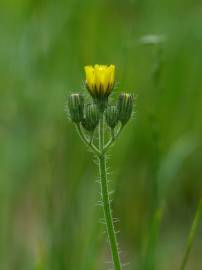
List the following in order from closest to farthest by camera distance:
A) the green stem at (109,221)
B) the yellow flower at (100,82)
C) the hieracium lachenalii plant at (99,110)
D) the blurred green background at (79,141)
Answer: the green stem at (109,221) → the hieracium lachenalii plant at (99,110) → the yellow flower at (100,82) → the blurred green background at (79,141)

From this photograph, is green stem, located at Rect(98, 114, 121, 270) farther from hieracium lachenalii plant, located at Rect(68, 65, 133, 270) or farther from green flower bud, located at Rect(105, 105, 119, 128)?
green flower bud, located at Rect(105, 105, 119, 128)

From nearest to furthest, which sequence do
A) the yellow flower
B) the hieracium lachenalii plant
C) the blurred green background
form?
the hieracium lachenalii plant
the yellow flower
the blurred green background

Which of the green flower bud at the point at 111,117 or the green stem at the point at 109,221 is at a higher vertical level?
the green flower bud at the point at 111,117

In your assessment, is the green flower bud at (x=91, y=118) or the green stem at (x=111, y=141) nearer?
the green stem at (x=111, y=141)

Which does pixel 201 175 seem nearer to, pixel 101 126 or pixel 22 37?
pixel 22 37

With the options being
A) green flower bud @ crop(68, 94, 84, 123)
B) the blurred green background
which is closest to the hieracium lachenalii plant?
green flower bud @ crop(68, 94, 84, 123)

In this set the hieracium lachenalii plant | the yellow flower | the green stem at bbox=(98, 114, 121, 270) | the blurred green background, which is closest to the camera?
the green stem at bbox=(98, 114, 121, 270)

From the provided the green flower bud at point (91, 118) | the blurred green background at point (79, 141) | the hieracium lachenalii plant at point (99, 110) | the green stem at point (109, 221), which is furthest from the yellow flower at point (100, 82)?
the blurred green background at point (79, 141)

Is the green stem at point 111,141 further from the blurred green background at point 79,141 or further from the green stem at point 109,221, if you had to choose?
the blurred green background at point 79,141

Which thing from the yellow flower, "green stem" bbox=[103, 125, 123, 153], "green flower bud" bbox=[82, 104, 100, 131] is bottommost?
"green stem" bbox=[103, 125, 123, 153]
